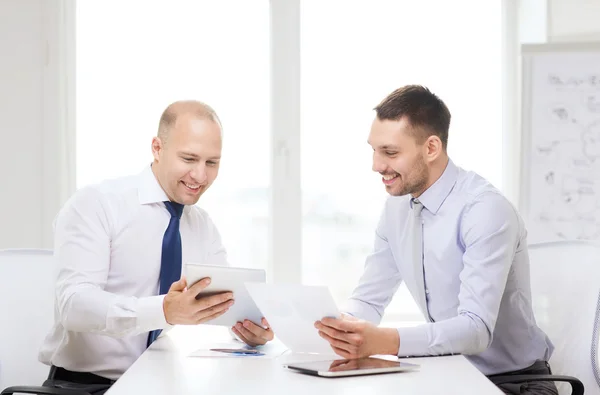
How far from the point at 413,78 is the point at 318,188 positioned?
0.83 metres

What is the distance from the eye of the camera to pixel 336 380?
182cm

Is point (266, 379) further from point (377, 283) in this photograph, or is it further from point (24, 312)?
point (24, 312)

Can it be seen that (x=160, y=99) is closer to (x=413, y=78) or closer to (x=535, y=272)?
(x=413, y=78)

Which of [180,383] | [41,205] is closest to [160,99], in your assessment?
[41,205]

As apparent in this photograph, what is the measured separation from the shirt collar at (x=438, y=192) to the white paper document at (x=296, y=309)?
68 centimetres

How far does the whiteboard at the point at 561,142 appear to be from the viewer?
13.9 ft

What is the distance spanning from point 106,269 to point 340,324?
895 millimetres

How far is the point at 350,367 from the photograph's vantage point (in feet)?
6.28

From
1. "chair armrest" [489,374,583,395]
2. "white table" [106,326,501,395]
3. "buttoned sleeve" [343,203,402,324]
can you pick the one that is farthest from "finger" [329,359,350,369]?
"buttoned sleeve" [343,203,402,324]

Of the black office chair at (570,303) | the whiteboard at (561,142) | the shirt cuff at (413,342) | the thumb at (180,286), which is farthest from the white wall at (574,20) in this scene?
the thumb at (180,286)

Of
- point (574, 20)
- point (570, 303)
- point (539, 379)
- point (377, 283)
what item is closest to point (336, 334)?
point (539, 379)

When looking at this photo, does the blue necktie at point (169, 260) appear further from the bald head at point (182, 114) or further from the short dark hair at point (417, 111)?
the short dark hair at point (417, 111)

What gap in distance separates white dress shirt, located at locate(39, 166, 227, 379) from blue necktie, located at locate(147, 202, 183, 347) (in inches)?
1.2

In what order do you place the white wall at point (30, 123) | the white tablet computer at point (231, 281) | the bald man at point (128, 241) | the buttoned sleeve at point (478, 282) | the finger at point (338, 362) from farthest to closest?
the white wall at point (30, 123), the bald man at point (128, 241), the buttoned sleeve at point (478, 282), the white tablet computer at point (231, 281), the finger at point (338, 362)
